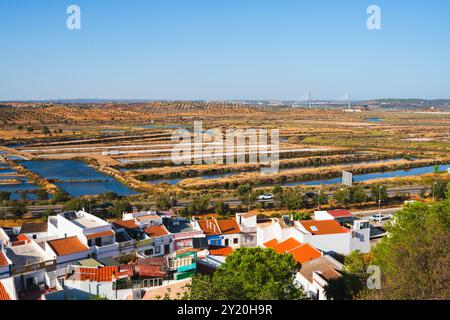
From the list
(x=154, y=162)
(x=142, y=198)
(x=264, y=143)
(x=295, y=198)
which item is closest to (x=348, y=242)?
(x=295, y=198)

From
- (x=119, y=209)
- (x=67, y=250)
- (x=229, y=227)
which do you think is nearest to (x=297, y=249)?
(x=229, y=227)

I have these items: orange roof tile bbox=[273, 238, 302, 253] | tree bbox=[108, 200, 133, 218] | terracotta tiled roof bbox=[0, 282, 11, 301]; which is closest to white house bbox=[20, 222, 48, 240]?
terracotta tiled roof bbox=[0, 282, 11, 301]

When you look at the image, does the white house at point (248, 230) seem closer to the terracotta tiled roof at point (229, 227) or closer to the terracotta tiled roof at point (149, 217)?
the terracotta tiled roof at point (229, 227)

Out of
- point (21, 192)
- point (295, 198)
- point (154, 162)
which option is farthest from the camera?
point (154, 162)

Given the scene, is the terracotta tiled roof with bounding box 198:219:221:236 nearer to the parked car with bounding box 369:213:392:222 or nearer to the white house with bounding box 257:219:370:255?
the white house with bounding box 257:219:370:255

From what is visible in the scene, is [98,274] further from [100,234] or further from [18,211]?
[18,211]

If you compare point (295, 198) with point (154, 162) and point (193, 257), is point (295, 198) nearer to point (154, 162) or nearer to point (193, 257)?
point (193, 257)
